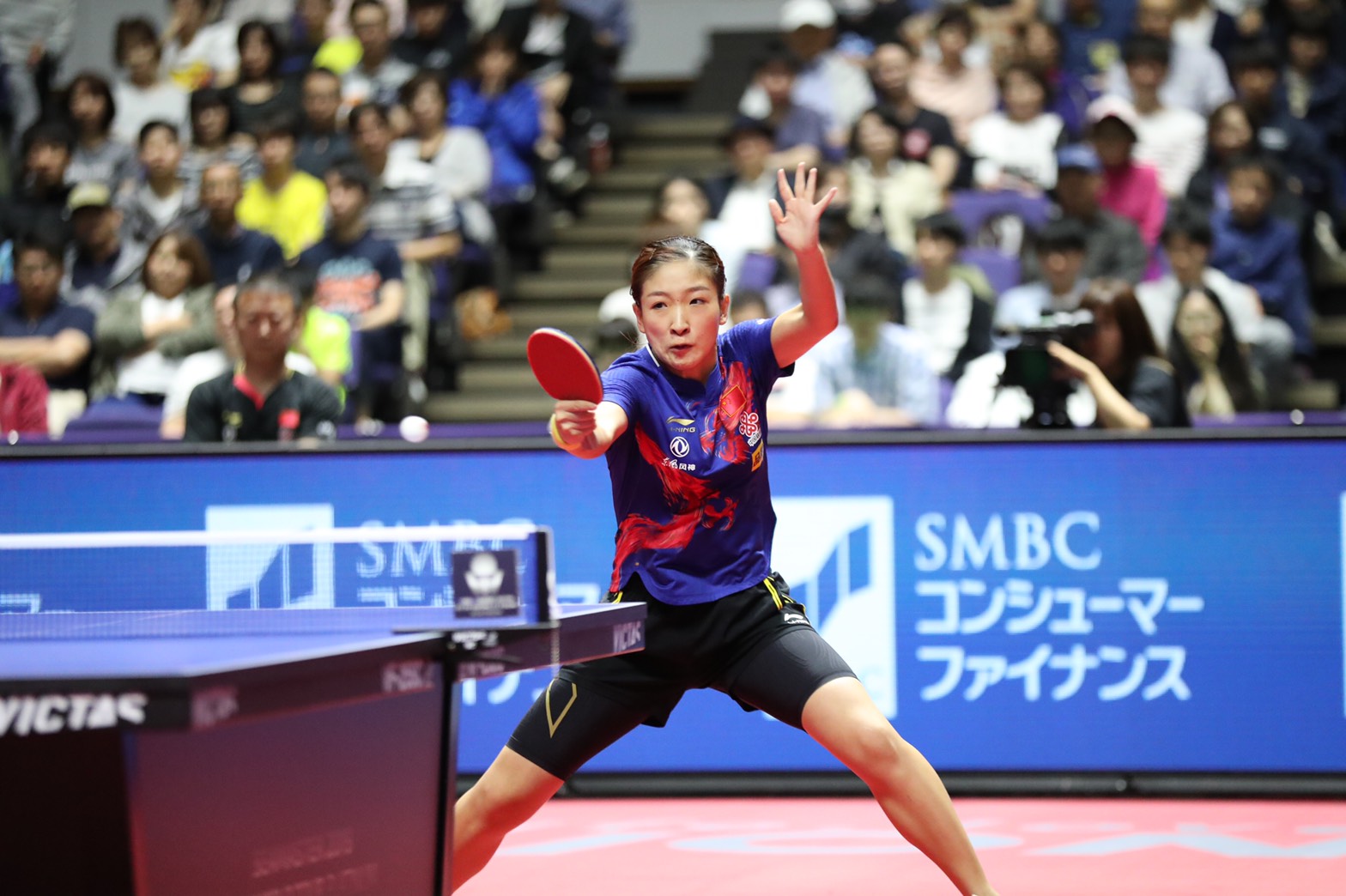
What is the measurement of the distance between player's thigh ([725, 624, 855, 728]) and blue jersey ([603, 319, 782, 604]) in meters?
0.16

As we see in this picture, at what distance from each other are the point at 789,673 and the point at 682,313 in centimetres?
82

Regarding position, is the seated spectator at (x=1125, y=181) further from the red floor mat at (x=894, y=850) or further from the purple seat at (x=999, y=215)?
the red floor mat at (x=894, y=850)

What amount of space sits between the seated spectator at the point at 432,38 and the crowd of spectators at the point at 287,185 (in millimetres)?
22

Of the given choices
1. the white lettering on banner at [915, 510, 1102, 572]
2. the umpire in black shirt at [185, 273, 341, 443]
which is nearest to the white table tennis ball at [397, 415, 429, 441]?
the umpire in black shirt at [185, 273, 341, 443]

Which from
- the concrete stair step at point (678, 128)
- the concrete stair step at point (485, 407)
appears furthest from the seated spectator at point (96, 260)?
the concrete stair step at point (678, 128)

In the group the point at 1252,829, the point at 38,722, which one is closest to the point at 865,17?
the point at 1252,829

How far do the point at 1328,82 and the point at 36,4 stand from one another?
33.7ft

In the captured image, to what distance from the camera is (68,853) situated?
116 inches

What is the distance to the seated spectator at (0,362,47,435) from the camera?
7.55m

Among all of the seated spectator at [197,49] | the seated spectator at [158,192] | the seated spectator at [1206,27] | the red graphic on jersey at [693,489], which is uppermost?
the seated spectator at [197,49]

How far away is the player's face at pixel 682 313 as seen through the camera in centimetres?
357

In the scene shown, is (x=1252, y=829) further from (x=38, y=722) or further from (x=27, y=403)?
(x=27, y=403)

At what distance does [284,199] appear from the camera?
1041 cm

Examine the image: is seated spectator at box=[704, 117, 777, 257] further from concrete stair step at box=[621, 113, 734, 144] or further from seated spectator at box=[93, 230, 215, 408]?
seated spectator at box=[93, 230, 215, 408]
